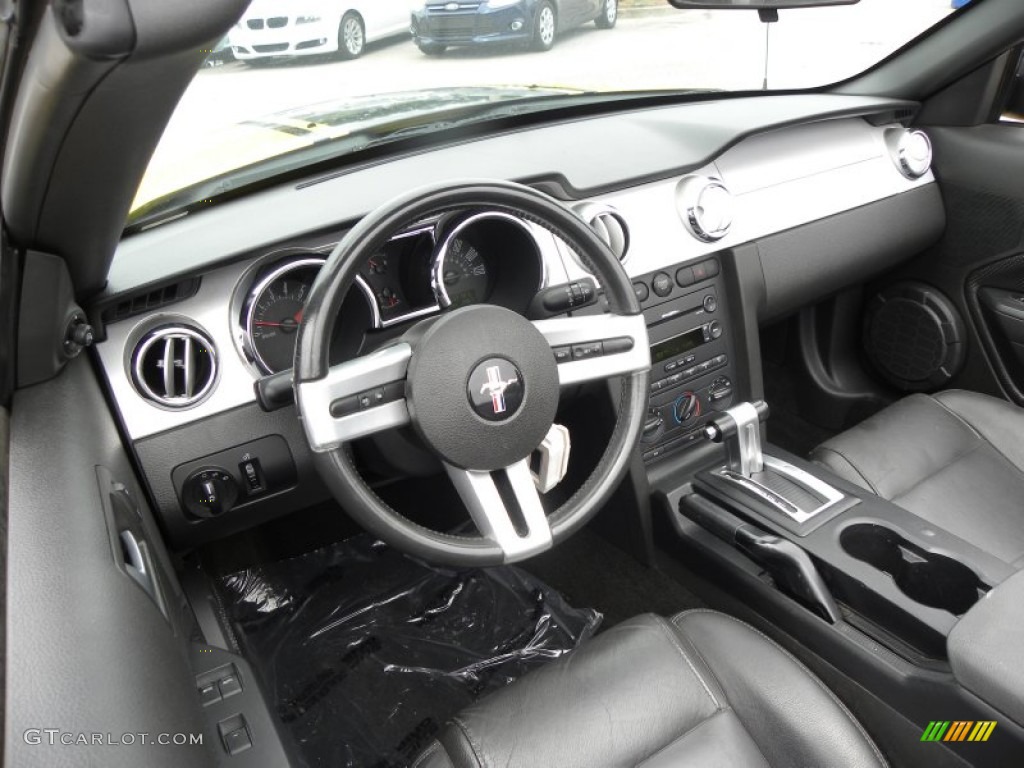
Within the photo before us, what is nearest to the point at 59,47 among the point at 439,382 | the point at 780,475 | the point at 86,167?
the point at 86,167

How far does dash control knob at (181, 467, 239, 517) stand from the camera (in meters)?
1.48

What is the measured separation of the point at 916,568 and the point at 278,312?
1267 millimetres

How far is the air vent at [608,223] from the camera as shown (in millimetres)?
1789

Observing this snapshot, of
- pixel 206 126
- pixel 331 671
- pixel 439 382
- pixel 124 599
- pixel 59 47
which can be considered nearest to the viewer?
pixel 59 47

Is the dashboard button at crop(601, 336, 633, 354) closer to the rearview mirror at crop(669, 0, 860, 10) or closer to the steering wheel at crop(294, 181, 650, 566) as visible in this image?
the steering wheel at crop(294, 181, 650, 566)

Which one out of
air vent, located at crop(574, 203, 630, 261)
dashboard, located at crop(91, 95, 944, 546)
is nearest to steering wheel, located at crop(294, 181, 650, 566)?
dashboard, located at crop(91, 95, 944, 546)

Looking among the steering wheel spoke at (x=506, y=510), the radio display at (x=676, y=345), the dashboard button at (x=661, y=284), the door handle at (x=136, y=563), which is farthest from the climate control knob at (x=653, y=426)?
the door handle at (x=136, y=563)

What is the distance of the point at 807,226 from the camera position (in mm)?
2137

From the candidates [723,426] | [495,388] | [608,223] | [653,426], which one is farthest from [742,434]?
[495,388]

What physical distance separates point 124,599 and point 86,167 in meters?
0.48

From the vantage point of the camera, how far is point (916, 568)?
1.54 metres

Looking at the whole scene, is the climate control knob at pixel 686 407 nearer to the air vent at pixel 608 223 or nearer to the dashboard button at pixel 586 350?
the air vent at pixel 608 223

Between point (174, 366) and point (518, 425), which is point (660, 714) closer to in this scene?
point (518, 425)

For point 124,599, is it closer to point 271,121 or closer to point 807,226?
point 271,121
